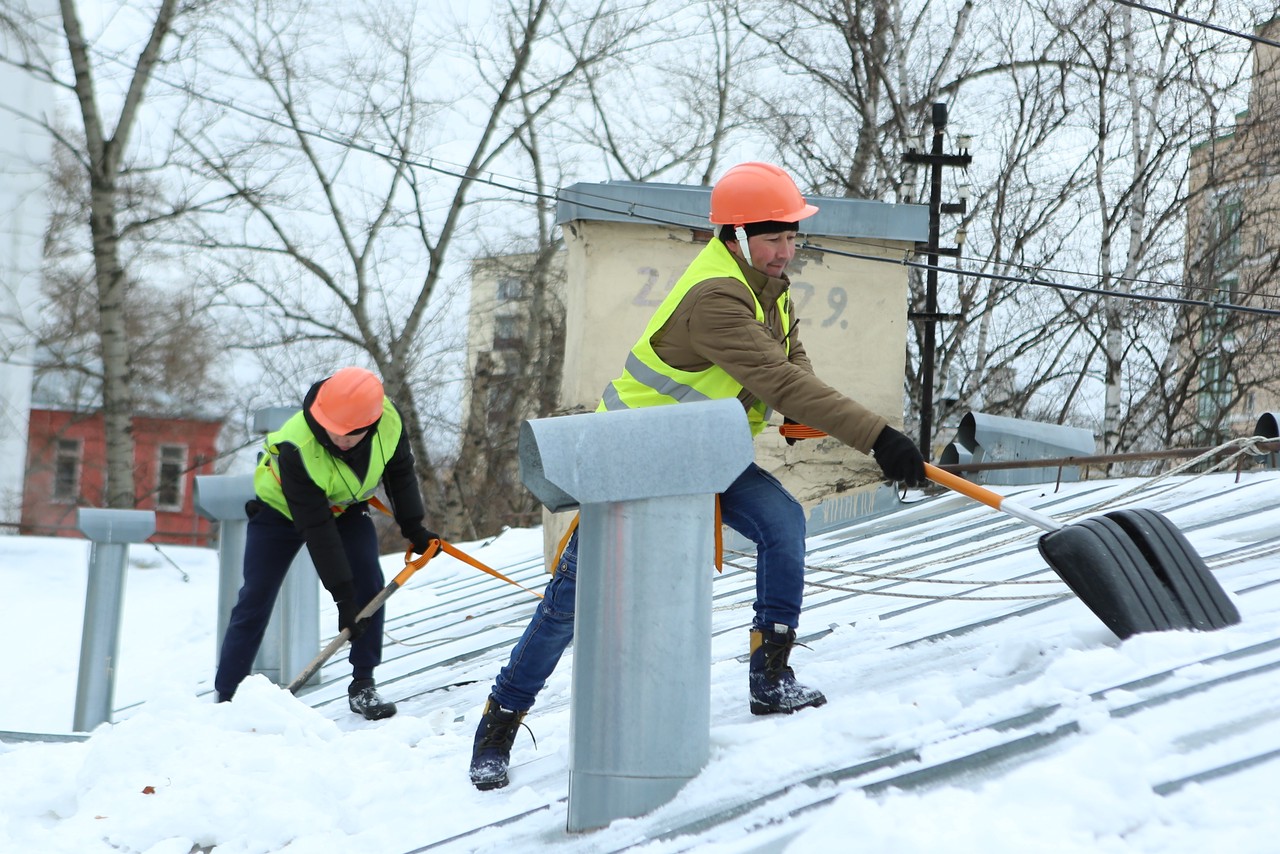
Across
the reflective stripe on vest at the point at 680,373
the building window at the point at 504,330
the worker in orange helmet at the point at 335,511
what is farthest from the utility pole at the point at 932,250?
the building window at the point at 504,330

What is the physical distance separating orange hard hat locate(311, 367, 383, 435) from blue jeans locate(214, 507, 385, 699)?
505 millimetres

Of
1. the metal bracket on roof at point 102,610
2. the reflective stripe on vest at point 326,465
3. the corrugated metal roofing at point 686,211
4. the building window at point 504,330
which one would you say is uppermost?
the corrugated metal roofing at point 686,211

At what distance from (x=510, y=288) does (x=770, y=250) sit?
22.3 metres

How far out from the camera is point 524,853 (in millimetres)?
2779

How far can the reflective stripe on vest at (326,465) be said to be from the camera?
5.12 metres

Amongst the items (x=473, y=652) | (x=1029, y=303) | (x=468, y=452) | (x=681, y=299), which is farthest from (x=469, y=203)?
(x=681, y=299)

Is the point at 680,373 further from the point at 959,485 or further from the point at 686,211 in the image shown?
the point at 686,211

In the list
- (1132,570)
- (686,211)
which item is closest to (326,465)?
(1132,570)

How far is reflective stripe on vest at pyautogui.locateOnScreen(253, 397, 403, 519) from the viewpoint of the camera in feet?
16.8

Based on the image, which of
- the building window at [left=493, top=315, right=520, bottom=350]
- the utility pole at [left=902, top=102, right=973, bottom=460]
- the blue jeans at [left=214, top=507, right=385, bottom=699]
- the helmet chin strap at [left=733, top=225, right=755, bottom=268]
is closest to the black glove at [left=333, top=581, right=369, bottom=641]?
the blue jeans at [left=214, top=507, right=385, bottom=699]

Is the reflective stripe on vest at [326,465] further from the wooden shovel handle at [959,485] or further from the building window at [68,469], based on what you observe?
the building window at [68,469]

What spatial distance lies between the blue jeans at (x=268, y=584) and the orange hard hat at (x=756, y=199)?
2.48 meters

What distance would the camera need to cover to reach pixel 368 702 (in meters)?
5.19

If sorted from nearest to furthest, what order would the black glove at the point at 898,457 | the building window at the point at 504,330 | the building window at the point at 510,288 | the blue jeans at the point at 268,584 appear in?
the black glove at the point at 898,457 < the blue jeans at the point at 268,584 < the building window at the point at 510,288 < the building window at the point at 504,330
